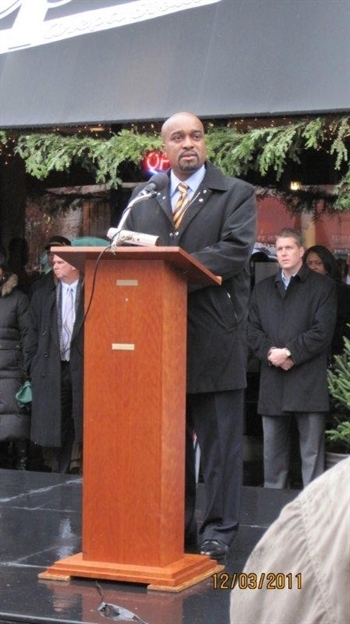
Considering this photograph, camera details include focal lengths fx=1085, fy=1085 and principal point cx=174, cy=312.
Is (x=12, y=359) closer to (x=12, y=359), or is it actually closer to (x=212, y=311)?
(x=12, y=359)

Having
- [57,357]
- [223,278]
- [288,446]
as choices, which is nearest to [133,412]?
[223,278]

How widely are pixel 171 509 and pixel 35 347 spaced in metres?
4.47

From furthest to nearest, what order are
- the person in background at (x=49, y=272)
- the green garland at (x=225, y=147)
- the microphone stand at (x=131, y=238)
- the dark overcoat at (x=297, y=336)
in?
the person in background at (x=49, y=272), the dark overcoat at (x=297, y=336), the green garland at (x=225, y=147), the microphone stand at (x=131, y=238)

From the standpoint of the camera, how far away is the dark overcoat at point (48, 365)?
343 inches

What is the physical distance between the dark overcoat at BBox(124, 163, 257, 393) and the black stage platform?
93 cm

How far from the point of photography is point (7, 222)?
11141 millimetres

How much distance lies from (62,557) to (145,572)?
0.88 m

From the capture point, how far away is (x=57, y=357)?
8.81 m

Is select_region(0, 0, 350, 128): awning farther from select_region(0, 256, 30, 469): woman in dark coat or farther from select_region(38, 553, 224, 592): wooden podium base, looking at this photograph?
select_region(38, 553, 224, 592): wooden podium base

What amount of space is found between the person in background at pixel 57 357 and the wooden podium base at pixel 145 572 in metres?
3.77

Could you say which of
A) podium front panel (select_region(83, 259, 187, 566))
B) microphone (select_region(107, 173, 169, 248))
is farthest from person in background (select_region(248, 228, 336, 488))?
microphone (select_region(107, 173, 169, 248))

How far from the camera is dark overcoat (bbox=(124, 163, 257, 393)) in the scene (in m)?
5.24
